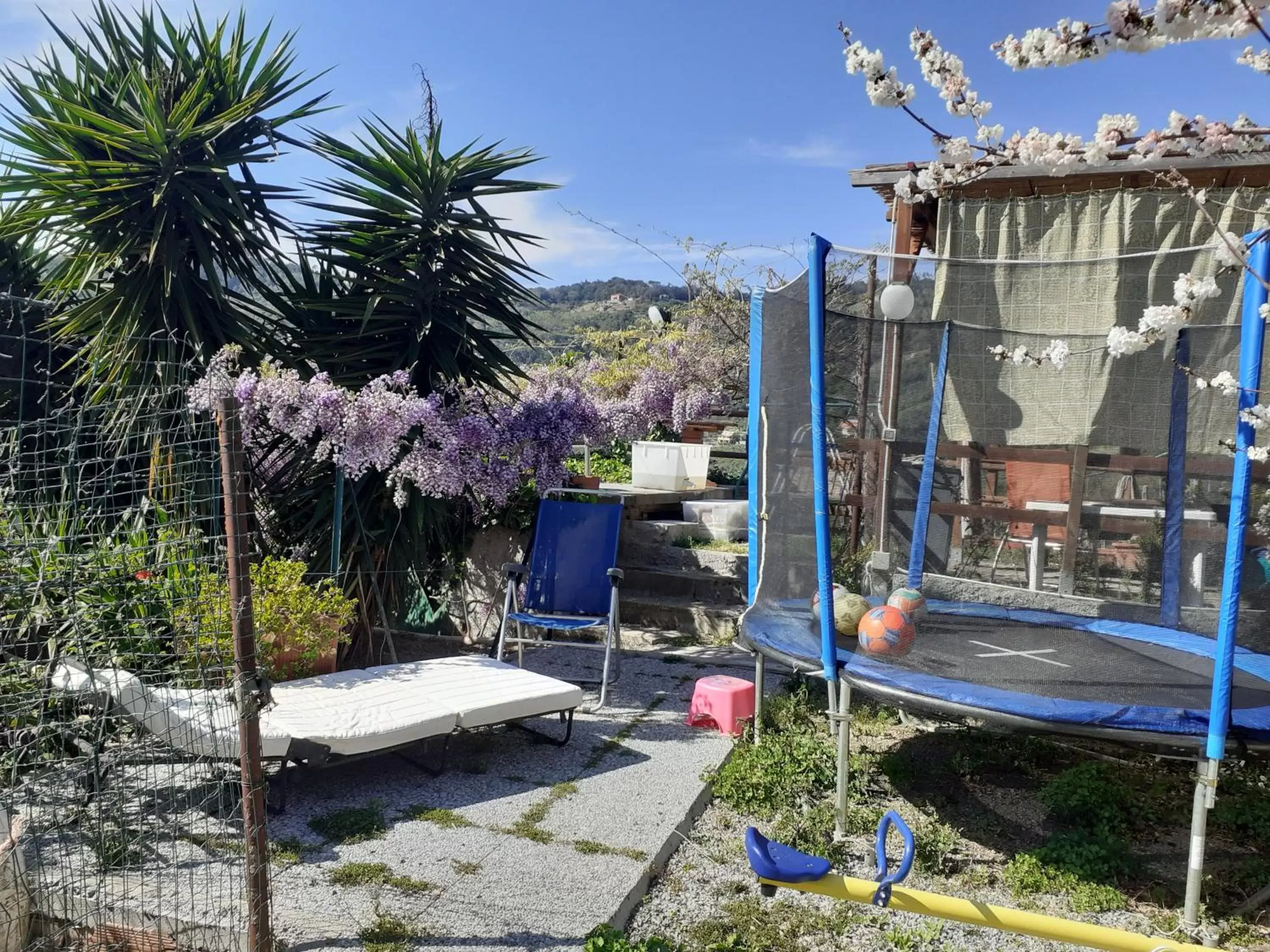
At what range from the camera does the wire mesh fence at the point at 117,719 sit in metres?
2.39

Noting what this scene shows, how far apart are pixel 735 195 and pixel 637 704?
7.80 metres

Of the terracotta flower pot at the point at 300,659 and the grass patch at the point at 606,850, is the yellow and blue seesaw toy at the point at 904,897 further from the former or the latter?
the terracotta flower pot at the point at 300,659

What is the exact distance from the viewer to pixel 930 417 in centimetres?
455

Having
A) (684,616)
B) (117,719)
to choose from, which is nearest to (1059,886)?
(117,719)

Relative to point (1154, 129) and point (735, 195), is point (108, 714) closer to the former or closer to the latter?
point (1154, 129)

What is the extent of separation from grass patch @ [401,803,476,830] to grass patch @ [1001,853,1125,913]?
180 centimetres

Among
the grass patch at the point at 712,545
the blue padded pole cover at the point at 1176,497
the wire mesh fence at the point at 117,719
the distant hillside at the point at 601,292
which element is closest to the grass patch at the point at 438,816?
the wire mesh fence at the point at 117,719

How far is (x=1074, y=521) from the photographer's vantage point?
405 cm

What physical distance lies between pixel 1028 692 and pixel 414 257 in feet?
13.4

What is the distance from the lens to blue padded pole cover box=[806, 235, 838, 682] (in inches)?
128

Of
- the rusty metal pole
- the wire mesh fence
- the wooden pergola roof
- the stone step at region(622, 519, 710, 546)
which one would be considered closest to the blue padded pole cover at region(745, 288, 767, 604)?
the wooden pergola roof

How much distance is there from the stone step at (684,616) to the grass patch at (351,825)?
3086 mm

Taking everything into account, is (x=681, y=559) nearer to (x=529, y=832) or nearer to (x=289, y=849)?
(x=529, y=832)

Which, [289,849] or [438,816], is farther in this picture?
[438,816]
